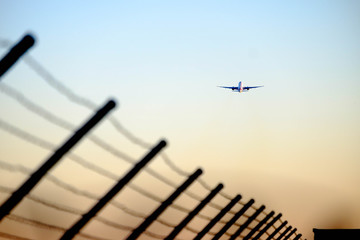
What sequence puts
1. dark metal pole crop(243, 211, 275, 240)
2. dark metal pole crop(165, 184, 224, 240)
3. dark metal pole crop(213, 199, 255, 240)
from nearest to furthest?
dark metal pole crop(165, 184, 224, 240)
dark metal pole crop(213, 199, 255, 240)
dark metal pole crop(243, 211, 275, 240)

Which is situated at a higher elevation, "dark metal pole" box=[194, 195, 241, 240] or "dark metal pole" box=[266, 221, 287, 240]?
"dark metal pole" box=[266, 221, 287, 240]

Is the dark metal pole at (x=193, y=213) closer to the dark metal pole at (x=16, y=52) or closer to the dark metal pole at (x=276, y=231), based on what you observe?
the dark metal pole at (x=16, y=52)

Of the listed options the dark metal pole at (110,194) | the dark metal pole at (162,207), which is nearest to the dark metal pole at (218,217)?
the dark metal pole at (162,207)

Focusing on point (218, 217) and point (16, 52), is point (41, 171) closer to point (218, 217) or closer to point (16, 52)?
point (16, 52)

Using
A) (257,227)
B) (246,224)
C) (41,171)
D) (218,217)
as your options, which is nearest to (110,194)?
(41,171)

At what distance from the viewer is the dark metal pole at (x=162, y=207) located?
6273 mm

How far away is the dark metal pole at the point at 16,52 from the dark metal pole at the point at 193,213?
4.46 m

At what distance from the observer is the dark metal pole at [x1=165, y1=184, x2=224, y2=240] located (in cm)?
718

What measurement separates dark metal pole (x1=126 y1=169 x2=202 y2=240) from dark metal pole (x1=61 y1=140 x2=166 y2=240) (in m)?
1.09

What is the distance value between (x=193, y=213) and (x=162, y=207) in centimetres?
109

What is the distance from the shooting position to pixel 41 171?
4.30m

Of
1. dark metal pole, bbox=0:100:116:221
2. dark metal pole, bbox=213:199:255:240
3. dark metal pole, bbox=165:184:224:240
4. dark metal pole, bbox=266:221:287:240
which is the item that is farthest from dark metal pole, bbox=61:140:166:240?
dark metal pole, bbox=266:221:287:240

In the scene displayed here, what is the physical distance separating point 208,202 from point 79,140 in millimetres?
3821

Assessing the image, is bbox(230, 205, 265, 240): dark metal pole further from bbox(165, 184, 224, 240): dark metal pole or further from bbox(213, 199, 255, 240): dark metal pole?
bbox(165, 184, 224, 240): dark metal pole
